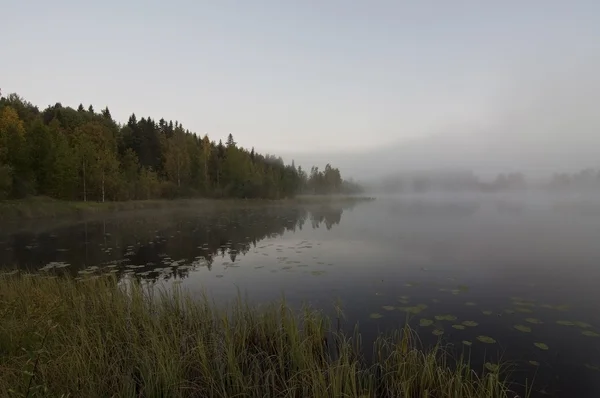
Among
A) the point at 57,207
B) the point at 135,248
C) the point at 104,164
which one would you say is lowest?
the point at 135,248

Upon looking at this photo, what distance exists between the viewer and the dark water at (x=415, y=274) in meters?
9.37

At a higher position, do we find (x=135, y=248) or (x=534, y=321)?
(x=135, y=248)

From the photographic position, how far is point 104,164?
6581 centimetres

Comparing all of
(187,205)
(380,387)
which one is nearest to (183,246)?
(380,387)

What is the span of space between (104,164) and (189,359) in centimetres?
7035

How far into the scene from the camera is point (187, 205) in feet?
271

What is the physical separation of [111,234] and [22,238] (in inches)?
287

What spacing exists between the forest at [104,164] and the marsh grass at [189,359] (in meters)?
51.5

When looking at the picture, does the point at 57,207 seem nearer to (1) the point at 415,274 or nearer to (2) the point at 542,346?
(1) the point at 415,274

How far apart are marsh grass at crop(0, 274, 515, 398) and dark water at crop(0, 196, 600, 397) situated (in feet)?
8.13

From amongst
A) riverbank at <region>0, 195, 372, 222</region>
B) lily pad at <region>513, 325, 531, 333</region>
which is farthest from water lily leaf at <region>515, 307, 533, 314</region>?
riverbank at <region>0, 195, 372, 222</region>

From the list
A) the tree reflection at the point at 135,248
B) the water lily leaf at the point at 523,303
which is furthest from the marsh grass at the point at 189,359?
the tree reflection at the point at 135,248

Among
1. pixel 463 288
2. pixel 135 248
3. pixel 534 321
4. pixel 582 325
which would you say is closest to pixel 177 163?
pixel 135 248

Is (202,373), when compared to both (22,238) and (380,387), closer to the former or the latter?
(380,387)
